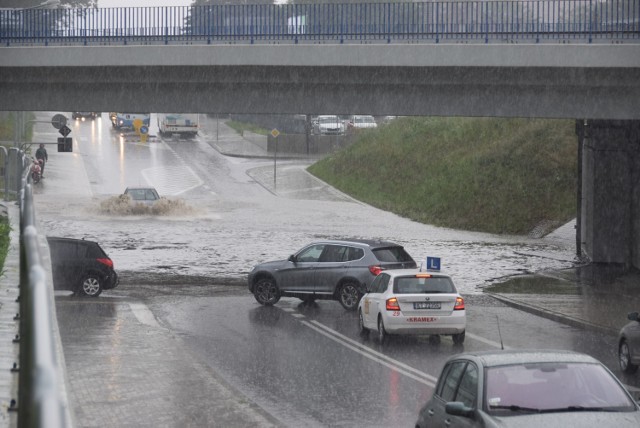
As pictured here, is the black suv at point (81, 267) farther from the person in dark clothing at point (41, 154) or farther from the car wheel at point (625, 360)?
the person in dark clothing at point (41, 154)

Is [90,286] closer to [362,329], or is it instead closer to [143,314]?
[143,314]

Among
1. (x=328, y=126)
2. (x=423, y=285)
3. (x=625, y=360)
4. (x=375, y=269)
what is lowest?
(x=625, y=360)

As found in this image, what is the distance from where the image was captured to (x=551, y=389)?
344 inches

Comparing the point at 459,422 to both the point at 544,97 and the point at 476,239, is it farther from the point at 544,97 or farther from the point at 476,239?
the point at 476,239

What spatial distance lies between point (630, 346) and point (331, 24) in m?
14.8

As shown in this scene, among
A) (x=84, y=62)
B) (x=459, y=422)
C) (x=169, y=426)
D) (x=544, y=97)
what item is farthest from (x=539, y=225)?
(x=459, y=422)

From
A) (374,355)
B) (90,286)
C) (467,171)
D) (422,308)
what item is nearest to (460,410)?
(374,355)

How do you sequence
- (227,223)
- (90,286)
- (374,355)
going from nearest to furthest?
(374,355)
(90,286)
(227,223)

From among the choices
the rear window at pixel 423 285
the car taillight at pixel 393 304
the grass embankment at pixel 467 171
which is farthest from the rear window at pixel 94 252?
the grass embankment at pixel 467 171

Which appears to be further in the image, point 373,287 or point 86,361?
point 373,287

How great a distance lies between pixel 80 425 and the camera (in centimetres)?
1246

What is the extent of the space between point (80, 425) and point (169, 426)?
100 cm

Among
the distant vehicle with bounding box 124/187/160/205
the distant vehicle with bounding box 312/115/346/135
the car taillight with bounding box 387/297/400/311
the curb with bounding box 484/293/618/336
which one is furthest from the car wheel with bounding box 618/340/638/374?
the distant vehicle with bounding box 312/115/346/135

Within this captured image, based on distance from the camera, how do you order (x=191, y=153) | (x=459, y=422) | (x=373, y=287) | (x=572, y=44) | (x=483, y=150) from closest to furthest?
(x=459, y=422), (x=373, y=287), (x=572, y=44), (x=483, y=150), (x=191, y=153)
